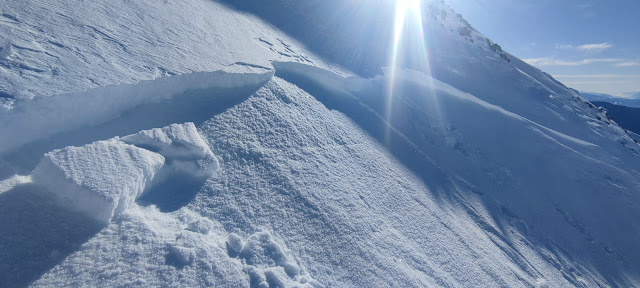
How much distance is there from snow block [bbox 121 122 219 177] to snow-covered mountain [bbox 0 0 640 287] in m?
0.01

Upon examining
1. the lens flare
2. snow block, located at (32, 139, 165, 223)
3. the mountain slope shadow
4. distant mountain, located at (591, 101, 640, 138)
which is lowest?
the mountain slope shadow

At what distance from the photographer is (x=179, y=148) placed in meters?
2.76

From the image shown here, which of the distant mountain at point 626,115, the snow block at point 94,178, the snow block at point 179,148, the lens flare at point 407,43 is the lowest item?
the snow block at point 94,178

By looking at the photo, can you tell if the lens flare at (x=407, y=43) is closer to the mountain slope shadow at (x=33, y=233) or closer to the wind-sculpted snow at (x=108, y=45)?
the wind-sculpted snow at (x=108, y=45)

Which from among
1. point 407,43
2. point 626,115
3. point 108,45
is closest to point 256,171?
point 108,45

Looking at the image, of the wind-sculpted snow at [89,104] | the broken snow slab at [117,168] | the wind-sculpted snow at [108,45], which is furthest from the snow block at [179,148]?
the wind-sculpted snow at [108,45]

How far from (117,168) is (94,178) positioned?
0.16 m

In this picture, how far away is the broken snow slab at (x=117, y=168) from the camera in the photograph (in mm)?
2086

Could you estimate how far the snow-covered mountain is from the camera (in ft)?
6.95

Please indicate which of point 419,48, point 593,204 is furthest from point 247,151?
point 419,48

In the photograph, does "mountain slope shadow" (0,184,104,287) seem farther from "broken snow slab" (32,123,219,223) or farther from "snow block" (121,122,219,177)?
"snow block" (121,122,219,177)

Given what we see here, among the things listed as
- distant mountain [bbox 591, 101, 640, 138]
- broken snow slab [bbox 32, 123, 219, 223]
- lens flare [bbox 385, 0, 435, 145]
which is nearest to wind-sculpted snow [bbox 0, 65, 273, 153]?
broken snow slab [bbox 32, 123, 219, 223]

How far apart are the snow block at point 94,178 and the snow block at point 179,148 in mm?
269

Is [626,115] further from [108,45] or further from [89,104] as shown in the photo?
[89,104]
